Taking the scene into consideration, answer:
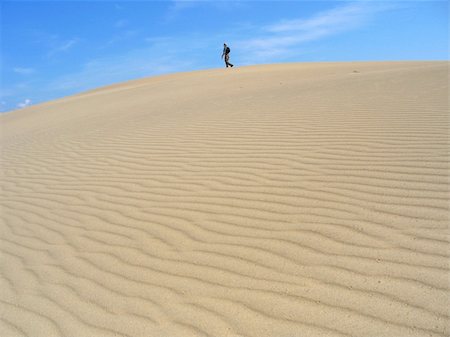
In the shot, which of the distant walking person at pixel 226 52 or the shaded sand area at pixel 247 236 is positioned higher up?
the distant walking person at pixel 226 52

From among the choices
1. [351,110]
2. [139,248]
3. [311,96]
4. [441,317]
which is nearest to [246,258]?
[139,248]

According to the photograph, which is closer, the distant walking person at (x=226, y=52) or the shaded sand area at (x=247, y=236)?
the shaded sand area at (x=247, y=236)

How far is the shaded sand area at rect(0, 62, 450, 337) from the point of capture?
7.85ft

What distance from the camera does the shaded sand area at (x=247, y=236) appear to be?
2.39 meters

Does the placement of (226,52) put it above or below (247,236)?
above

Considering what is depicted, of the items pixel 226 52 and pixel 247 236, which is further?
pixel 226 52

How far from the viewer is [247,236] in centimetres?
318

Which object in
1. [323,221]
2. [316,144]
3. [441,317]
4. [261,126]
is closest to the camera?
[441,317]

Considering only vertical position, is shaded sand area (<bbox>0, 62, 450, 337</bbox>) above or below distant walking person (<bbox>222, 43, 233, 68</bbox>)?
below

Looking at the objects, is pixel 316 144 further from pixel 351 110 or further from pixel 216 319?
pixel 216 319

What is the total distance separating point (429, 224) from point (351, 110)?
151 inches

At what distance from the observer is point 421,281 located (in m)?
2.42

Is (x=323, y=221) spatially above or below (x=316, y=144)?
below

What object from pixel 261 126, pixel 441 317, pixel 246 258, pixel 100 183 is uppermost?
pixel 261 126
